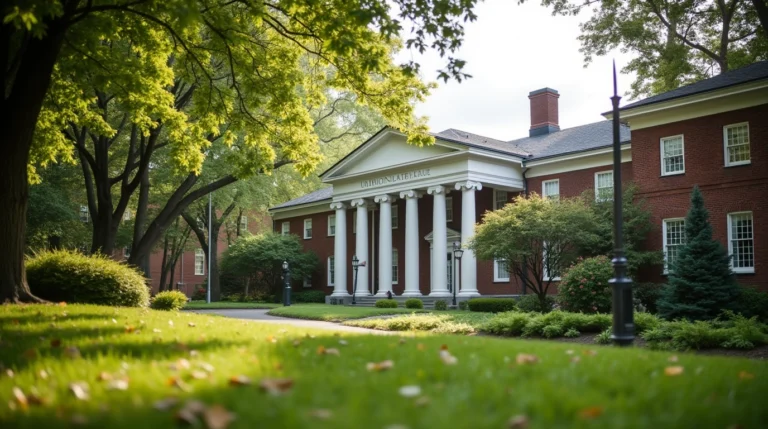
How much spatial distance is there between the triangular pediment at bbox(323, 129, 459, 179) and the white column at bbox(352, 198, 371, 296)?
2141mm

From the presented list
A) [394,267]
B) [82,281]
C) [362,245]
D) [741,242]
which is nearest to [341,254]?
[362,245]

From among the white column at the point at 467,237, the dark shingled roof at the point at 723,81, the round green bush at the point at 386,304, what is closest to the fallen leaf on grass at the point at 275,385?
the dark shingled roof at the point at 723,81

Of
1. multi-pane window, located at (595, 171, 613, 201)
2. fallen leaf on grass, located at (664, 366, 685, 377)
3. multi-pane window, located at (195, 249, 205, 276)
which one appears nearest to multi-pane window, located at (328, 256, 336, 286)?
multi-pane window, located at (595, 171, 613, 201)

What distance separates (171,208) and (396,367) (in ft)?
74.7

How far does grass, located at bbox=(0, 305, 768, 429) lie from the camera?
3.91 meters

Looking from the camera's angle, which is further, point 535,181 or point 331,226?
point 331,226

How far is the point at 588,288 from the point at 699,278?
3436mm

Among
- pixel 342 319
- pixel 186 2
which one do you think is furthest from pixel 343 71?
pixel 342 319

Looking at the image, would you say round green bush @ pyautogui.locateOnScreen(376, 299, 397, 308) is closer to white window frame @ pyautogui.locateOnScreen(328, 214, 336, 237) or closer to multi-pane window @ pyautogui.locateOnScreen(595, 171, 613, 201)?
multi-pane window @ pyautogui.locateOnScreen(595, 171, 613, 201)

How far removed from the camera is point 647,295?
25422 mm

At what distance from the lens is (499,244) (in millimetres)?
26125

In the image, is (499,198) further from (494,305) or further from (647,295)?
(647,295)

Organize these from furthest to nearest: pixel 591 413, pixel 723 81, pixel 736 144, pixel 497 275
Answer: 1. pixel 497 275
2. pixel 723 81
3. pixel 736 144
4. pixel 591 413

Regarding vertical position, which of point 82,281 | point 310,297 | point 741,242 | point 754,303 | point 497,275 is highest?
point 741,242
